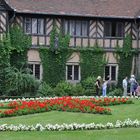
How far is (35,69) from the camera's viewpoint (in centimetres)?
3991

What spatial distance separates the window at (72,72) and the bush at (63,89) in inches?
73.1

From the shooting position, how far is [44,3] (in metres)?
40.7

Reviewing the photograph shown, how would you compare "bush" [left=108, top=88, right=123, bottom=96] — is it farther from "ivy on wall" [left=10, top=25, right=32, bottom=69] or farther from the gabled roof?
"ivy on wall" [left=10, top=25, right=32, bottom=69]

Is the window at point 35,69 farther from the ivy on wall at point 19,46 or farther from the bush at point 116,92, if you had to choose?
the bush at point 116,92

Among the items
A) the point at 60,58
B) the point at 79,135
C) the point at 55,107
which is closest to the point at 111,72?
the point at 60,58

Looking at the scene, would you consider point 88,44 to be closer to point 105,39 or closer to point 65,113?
point 105,39

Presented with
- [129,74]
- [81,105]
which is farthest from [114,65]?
[81,105]

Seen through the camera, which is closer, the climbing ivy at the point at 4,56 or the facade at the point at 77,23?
the climbing ivy at the point at 4,56

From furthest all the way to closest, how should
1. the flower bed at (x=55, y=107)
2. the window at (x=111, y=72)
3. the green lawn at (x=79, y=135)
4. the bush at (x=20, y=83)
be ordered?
the window at (x=111, y=72) → the bush at (x=20, y=83) → the flower bed at (x=55, y=107) → the green lawn at (x=79, y=135)

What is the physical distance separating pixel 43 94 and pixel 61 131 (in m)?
18.1

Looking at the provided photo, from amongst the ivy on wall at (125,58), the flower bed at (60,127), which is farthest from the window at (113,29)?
the flower bed at (60,127)

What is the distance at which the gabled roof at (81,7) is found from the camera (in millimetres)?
39312

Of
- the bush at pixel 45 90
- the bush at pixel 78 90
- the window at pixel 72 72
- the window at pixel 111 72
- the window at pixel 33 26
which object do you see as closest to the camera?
the bush at pixel 45 90

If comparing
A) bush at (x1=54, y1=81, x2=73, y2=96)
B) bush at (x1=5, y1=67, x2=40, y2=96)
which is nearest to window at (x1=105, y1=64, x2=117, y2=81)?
bush at (x1=54, y1=81, x2=73, y2=96)
